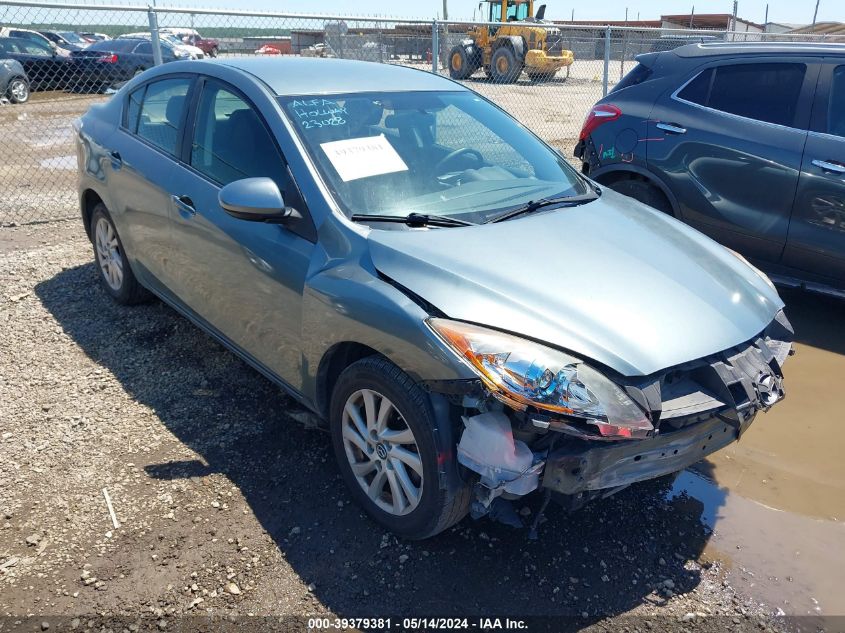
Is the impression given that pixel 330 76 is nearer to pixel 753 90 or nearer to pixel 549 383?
pixel 549 383

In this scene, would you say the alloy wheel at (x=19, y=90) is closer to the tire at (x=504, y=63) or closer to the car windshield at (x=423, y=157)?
the tire at (x=504, y=63)

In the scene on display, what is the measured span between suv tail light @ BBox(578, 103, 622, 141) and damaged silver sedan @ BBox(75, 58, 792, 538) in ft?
6.42

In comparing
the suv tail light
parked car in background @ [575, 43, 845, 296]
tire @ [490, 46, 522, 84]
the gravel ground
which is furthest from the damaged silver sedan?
tire @ [490, 46, 522, 84]

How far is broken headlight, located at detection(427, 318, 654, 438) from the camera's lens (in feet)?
7.33

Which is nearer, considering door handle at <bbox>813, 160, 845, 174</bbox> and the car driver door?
the car driver door

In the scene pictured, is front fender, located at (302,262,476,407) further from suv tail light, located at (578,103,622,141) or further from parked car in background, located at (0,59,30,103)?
parked car in background, located at (0,59,30,103)

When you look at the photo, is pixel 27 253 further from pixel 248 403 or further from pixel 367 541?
pixel 367 541

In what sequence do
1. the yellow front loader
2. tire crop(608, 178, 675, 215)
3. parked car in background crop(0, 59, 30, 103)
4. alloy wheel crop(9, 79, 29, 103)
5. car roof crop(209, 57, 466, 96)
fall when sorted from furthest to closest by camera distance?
the yellow front loader < alloy wheel crop(9, 79, 29, 103) < parked car in background crop(0, 59, 30, 103) < tire crop(608, 178, 675, 215) < car roof crop(209, 57, 466, 96)

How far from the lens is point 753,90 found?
198 inches

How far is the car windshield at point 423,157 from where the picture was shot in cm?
302

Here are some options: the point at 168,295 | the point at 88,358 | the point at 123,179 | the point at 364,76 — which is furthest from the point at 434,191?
the point at 88,358

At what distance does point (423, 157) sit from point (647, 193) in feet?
9.25

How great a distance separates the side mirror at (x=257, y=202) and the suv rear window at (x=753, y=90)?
12.2 feet

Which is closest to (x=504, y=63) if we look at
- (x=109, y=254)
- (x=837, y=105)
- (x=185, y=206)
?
(x=837, y=105)
